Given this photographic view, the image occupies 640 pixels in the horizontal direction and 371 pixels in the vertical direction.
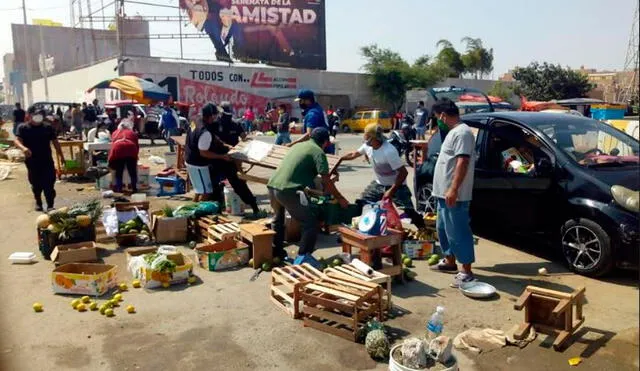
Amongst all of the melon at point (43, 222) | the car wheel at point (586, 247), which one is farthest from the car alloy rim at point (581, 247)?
the melon at point (43, 222)

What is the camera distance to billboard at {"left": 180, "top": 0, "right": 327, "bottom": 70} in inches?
1633

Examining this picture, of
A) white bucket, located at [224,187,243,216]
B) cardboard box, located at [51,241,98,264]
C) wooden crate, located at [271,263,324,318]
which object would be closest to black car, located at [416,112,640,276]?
wooden crate, located at [271,263,324,318]

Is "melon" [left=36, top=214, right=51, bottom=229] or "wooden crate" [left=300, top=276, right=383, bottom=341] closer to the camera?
"wooden crate" [left=300, top=276, right=383, bottom=341]

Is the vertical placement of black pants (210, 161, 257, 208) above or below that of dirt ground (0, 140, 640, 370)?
above

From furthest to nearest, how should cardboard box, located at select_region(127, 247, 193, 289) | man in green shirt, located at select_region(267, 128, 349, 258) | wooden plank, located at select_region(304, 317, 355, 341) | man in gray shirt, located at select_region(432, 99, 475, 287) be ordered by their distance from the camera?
1. man in green shirt, located at select_region(267, 128, 349, 258)
2. cardboard box, located at select_region(127, 247, 193, 289)
3. man in gray shirt, located at select_region(432, 99, 475, 287)
4. wooden plank, located at select_region(304, 317, 355, 341)

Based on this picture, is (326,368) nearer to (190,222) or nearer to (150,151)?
(190,222)

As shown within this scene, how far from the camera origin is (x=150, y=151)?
21.5m

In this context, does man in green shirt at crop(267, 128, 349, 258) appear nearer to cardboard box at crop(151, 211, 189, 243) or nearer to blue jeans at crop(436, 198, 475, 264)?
blue jeans at crop(436, 198, 475, 264)

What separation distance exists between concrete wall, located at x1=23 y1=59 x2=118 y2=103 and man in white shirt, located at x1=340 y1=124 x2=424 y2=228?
30.2 m

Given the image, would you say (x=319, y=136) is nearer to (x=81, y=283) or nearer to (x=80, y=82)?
(x=81, y=283)

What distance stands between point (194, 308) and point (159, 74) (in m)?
32.7

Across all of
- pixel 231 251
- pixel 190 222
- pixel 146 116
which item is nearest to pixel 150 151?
pixel 146 116

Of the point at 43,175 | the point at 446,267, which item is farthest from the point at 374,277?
the point at 43,175

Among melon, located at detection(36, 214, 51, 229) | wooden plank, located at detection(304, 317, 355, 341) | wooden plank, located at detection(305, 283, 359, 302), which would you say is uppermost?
melon, located at detection(36, 214, 51, 229)
